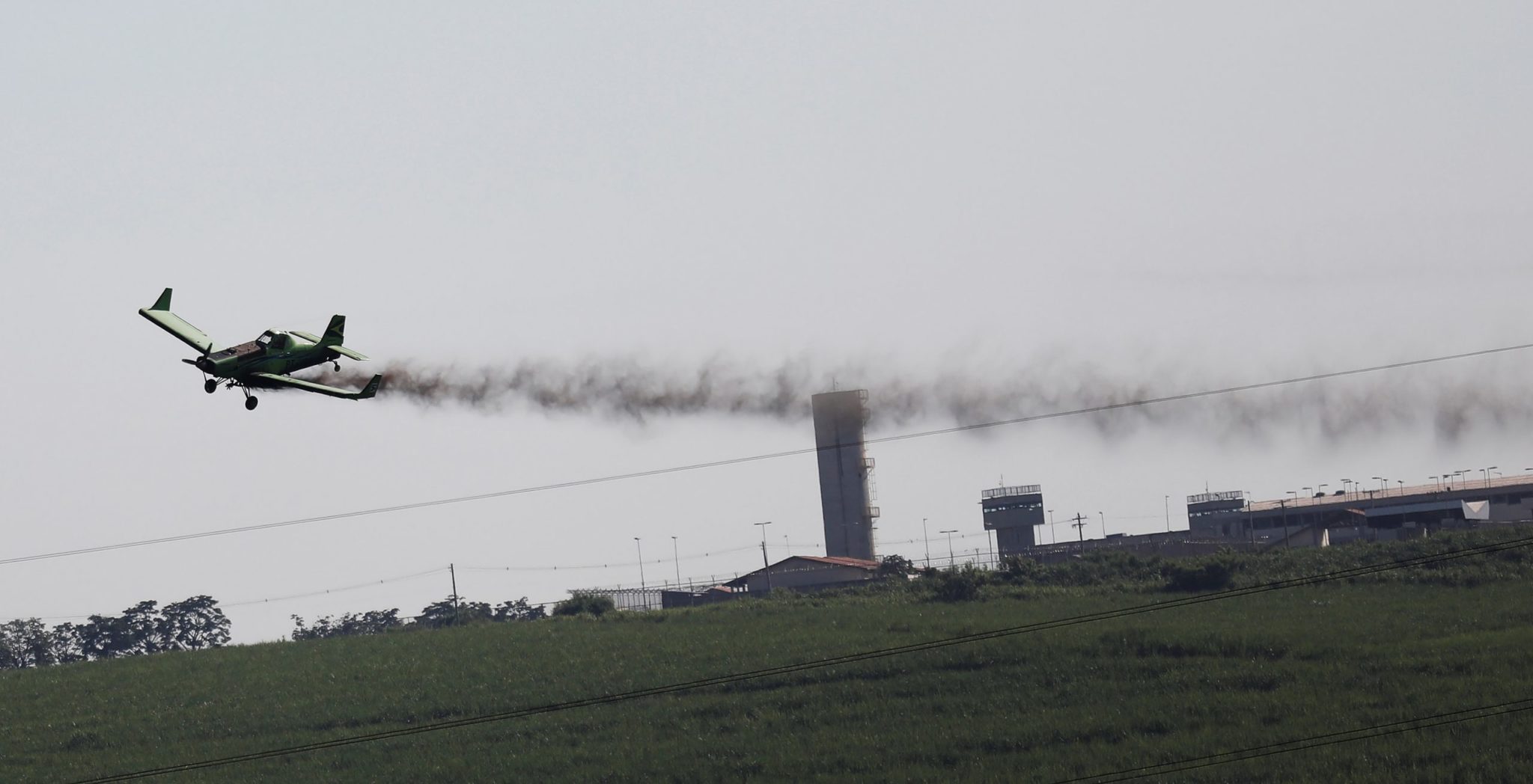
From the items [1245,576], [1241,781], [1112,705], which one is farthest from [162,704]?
[1245,576]

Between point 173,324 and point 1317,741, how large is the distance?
7052 cm

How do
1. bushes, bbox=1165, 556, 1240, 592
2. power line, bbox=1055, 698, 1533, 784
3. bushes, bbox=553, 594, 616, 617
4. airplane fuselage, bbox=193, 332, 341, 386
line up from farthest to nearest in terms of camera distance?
bushes, bbox=553, 594, 616, 617
bushes, bbox=1165, 556, 1240, 592
power line, bbox=1055, 698, 1533, 784
airplane fuselage, bbox=193, 332, 341, 386

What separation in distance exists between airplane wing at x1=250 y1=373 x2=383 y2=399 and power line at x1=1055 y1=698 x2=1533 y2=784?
50445 millimetres

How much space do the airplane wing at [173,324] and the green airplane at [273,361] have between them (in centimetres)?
7

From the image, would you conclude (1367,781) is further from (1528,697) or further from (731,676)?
(731,676)

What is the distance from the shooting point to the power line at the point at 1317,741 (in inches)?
3553

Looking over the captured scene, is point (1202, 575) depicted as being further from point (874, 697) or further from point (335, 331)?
point (335, 331)

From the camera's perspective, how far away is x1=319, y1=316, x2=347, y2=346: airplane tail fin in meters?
58.7

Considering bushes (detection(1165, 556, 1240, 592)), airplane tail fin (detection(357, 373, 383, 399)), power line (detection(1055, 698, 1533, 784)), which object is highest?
airplane tail fin (detection(357, 373, 383, 399))

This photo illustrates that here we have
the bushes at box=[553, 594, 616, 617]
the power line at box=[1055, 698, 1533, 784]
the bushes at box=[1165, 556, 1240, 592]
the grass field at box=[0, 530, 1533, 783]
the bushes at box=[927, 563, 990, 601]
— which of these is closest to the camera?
the power line at box=[1055, 698, 1533, 784]

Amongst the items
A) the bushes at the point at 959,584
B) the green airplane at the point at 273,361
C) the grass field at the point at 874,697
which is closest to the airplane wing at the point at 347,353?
the green airplane at the point at 273,361

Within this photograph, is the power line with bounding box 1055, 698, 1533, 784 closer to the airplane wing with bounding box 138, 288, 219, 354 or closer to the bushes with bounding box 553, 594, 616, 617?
the airplane wing with bounding box 138, 288, 219, 354

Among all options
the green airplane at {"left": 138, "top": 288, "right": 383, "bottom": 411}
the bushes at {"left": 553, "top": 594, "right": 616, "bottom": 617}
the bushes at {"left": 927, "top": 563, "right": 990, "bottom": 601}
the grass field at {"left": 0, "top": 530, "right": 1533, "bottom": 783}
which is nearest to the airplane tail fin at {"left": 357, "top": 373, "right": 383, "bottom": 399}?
the green airplane at {"left": 138, "top": 288, "right": 383, "bottom": 411}

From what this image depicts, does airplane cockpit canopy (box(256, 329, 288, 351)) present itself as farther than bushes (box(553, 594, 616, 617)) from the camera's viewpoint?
No
